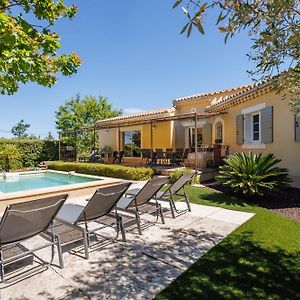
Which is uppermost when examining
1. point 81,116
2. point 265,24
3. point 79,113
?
point 79,113

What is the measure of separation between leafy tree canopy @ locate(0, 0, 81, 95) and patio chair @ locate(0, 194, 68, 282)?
2.71 meters

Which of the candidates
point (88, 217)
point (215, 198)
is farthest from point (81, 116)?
point (88, 217)

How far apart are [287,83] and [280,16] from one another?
1.56 m

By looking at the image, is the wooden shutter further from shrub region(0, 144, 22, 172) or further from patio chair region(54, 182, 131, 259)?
patio chair region(54, 182, 131, 259)

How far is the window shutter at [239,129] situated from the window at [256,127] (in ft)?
2.01

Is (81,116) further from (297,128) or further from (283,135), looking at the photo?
(297,128)

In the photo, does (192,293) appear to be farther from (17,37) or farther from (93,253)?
(17,37)

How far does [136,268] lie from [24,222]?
1912 mm

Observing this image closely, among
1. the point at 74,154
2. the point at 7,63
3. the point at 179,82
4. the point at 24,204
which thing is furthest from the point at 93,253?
the point at 179,82

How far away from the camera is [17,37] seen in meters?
4.60

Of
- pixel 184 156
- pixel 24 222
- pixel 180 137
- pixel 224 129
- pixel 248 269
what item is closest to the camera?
pixel 24 222

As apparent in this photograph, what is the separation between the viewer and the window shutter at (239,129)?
48.4 ft

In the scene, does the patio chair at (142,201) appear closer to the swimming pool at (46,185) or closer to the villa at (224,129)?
the swimming pool at (46,185)

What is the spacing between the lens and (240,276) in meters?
3.77
